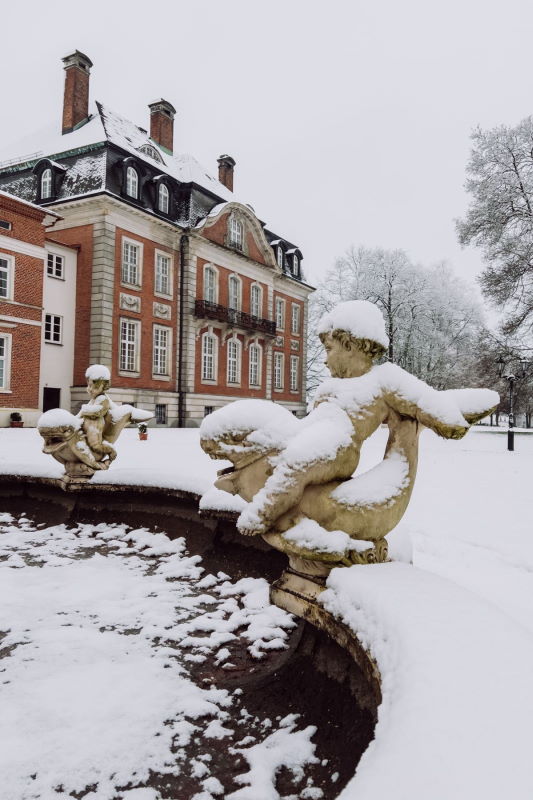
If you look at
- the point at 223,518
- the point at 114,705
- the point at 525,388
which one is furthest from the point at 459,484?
the point at 525,388

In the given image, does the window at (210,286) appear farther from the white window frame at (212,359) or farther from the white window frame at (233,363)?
the white window frame at (233,363)

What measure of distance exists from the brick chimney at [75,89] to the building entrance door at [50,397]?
1262cm

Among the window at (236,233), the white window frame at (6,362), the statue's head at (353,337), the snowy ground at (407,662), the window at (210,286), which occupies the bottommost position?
the snowy ground at (407,662)

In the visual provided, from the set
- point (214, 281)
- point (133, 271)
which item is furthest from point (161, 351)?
point (214, 281)

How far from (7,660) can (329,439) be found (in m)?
1.54

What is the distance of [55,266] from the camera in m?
21.8

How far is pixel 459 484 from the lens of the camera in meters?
8.38

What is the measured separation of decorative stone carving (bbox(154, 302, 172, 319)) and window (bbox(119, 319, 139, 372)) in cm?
145

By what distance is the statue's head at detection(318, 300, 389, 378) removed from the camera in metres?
2.02

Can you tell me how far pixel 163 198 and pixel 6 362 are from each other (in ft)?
36.9

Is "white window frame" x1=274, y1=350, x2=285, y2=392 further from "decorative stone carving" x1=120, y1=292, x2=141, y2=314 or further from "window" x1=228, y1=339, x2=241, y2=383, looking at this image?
"decorative stone carving" x1=120, y1=292, x2=141, y2=314

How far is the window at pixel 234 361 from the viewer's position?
1161 inches

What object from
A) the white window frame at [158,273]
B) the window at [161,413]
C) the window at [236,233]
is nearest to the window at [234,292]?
the window at [236,233]

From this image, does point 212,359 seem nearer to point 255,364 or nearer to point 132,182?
point 255,364
